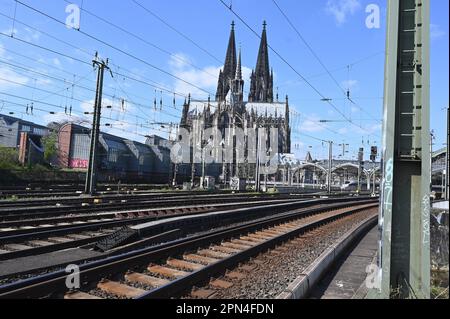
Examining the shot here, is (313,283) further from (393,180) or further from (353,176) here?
(353,176)

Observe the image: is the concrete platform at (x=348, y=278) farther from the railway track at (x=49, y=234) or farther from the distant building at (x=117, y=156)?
the distant building at (x=117, y=156)

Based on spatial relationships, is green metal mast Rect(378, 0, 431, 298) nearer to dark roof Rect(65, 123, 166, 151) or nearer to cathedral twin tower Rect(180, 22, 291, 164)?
dark roof Rect(65, 123, 166, 151)

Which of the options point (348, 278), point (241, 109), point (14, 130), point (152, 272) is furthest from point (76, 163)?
point (348, 278)

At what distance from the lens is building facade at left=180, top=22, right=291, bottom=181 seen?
103 meters

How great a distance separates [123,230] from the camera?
11.5m

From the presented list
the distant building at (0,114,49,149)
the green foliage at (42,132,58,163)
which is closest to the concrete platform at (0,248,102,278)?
the green foliage at (42,132,58,163)

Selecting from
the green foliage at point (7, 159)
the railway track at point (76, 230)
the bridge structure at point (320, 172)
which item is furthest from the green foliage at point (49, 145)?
the railway track at point (76, 230)

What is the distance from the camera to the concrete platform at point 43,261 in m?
8.13

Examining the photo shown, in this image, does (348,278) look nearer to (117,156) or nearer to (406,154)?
(406,154)

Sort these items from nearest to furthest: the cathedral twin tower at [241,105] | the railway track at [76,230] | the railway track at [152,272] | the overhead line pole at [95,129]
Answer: the railway track at [152,272] < the railway track at [76,230] < the overhead line pole at [95,129] < the cathedral twin tower at [241,105]

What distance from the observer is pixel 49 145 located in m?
65.8

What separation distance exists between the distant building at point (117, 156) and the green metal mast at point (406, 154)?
48952mm

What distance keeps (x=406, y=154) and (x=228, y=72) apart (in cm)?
12085

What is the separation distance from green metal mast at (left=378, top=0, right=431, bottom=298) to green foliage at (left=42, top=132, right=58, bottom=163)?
6645cm
